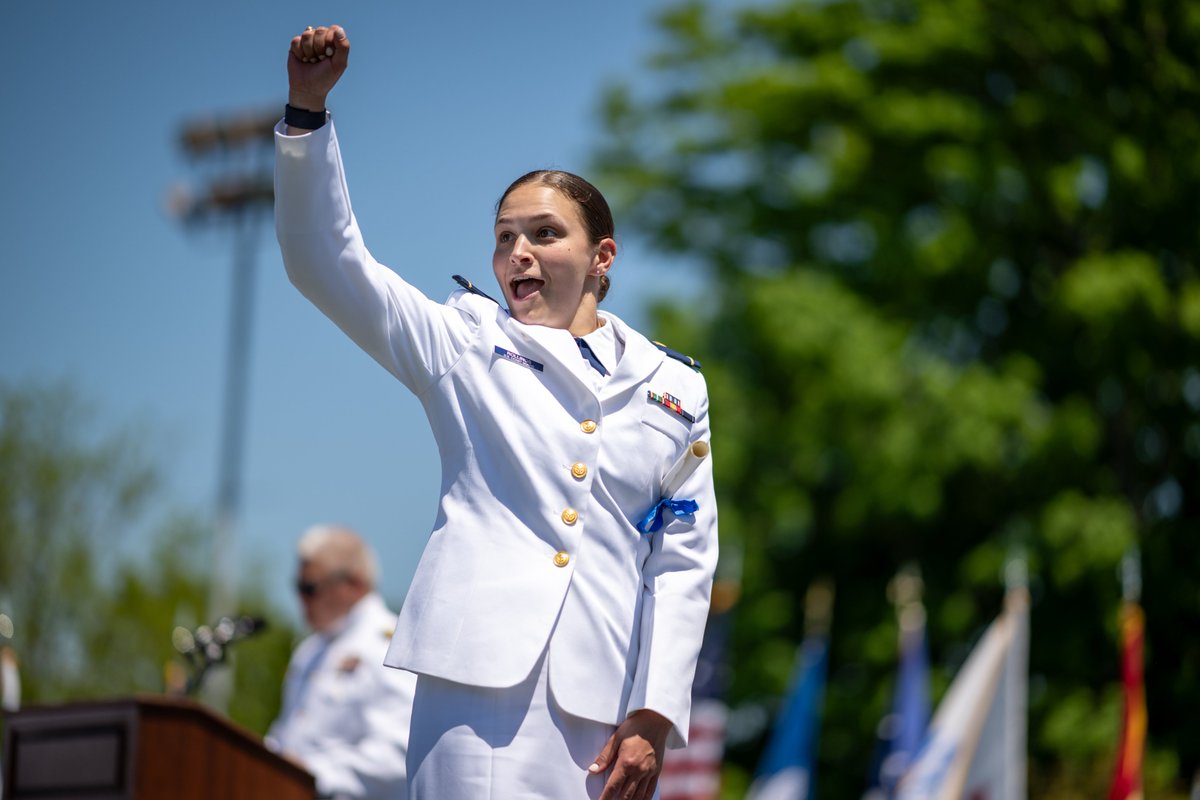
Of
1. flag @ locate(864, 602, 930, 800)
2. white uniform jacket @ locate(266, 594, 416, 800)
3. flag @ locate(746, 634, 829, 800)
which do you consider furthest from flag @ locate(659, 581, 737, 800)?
white uniform jacket @ locate(266, 594, 416, 800)

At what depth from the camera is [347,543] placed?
678 cm

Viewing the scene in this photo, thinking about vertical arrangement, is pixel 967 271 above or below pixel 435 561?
above

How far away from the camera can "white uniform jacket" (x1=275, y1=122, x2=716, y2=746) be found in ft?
9.22

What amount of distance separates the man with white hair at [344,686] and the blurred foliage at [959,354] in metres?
9.27

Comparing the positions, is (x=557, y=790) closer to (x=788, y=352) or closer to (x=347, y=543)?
(x=347, y=543)

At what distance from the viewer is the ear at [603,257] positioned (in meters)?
3.27

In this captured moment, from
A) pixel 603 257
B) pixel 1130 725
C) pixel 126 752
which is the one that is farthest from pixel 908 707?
pixel 603 257

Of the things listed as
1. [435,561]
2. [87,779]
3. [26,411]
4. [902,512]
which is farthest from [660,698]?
[26,411]

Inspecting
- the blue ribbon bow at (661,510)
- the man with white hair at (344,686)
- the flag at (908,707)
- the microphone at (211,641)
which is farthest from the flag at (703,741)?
the blue ribbon bow at (661,510)

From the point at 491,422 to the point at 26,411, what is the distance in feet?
64.6

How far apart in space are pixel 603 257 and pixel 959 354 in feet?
48.5

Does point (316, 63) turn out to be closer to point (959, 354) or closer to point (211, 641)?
point (211, 641)

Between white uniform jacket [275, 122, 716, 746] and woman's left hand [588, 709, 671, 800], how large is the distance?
0.03m

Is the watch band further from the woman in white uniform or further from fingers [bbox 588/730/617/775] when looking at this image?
fingers [bbox 588/730/617/775]
